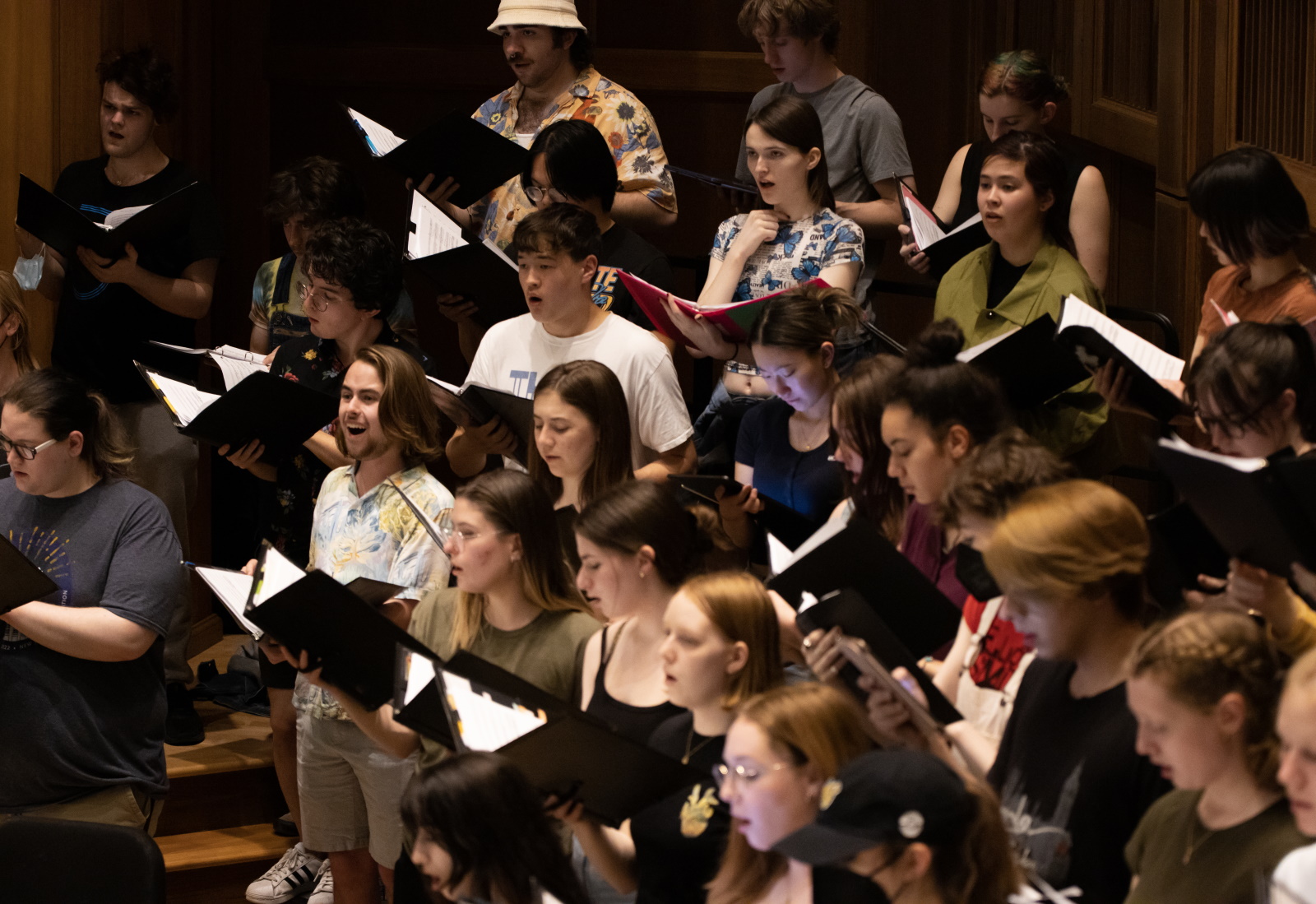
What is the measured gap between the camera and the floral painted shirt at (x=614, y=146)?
4055 millimetres

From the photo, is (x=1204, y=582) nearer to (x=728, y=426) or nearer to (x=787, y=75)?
(x=728, y=426)

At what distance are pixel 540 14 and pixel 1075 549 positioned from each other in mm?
2634

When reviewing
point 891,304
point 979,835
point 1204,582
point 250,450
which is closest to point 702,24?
point 891,304

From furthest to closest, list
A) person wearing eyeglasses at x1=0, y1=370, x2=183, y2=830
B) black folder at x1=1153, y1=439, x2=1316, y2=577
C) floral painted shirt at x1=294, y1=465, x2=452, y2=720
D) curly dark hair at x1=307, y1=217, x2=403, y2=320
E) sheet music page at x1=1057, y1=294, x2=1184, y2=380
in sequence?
curly dark hair at x1=307, y1=217, x2=403, y2=320
floral painted shirt at x1=294, y1=465, x2=452, y2=720
person wearing eyeglasses at x1=0, y1=370, x2=183, y2=830
sheet music page at x1=1057, y1=294, x2=1184, y2=380
black folder at x1=1153, y1=439, x2=1316, y2=577

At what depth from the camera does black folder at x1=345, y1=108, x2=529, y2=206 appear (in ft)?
11.9

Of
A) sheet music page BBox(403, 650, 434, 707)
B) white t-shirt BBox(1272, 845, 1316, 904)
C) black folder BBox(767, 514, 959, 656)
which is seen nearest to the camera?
white t-shirt BBox(1272, 845, 1316, 904)

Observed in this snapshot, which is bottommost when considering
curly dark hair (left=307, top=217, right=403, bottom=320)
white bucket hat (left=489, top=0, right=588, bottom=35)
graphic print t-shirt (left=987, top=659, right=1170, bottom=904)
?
graphic print t-shirt (left=987, top=659, right=1170, bottom=904)

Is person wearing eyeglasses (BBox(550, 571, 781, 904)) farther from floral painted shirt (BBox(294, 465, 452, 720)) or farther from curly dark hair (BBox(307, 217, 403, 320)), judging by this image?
curly dark hair (BBox(307, 217, 403, 320))

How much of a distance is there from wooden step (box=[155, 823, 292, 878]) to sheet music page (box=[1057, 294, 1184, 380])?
2383mm

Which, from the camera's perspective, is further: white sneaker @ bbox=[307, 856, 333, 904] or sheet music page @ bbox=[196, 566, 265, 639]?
white sneaker @ bbox=[307, 856, 333, 904]

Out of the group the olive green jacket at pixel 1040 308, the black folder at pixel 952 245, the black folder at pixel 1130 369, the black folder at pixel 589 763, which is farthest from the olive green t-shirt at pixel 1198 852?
the black folder at pixel 952 245

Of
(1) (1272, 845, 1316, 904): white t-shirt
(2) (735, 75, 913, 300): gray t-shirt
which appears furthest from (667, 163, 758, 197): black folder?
(1) (1272, 845, 1316, 904): white t-shirt

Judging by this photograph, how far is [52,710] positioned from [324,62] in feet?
9.31

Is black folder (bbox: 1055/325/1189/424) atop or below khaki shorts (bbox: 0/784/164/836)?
atop
